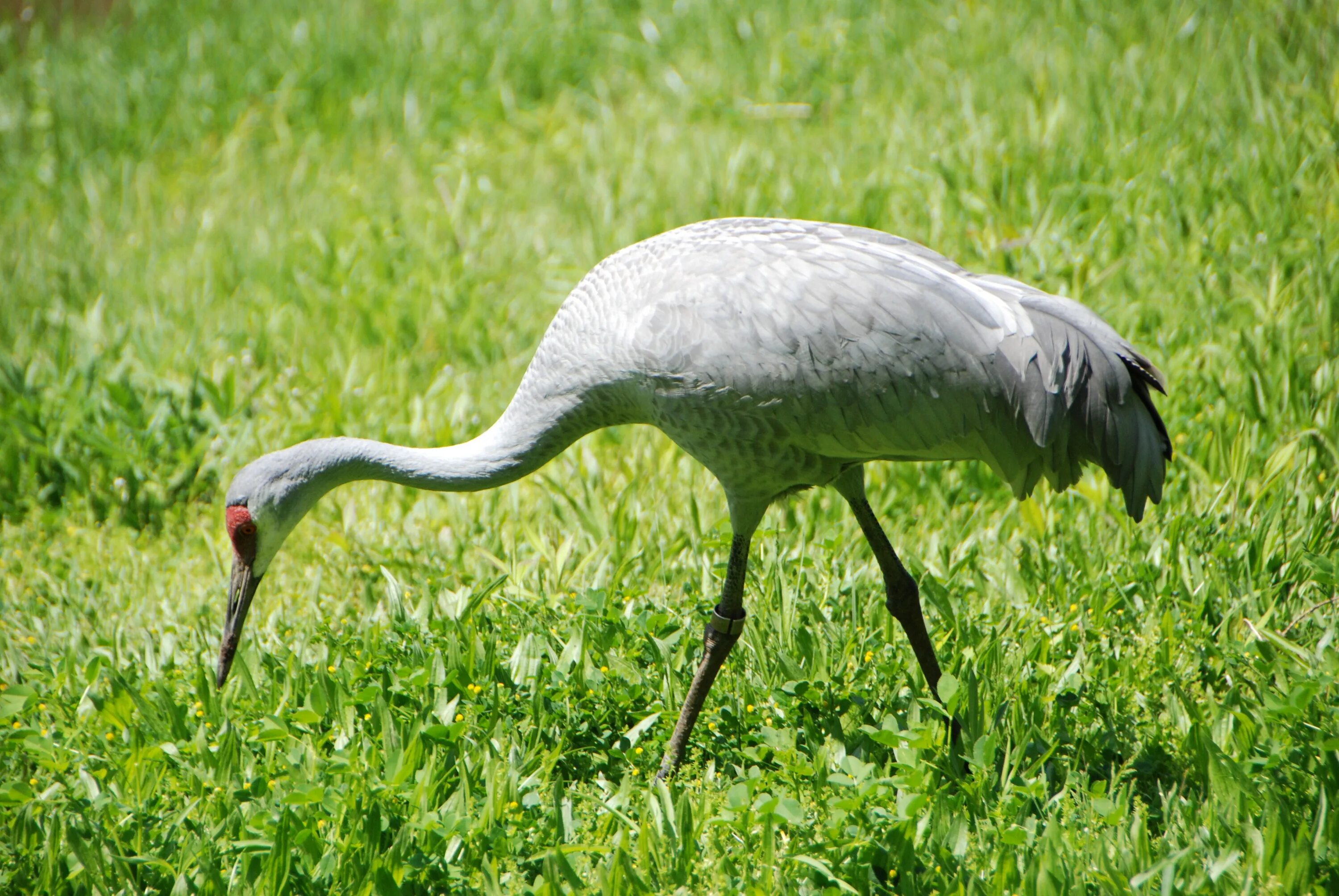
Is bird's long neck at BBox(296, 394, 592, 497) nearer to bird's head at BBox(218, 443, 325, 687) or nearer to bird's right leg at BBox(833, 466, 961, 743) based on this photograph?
bird's head at BBox(218, 443, 325, 687)

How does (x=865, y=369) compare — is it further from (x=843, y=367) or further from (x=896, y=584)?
(x=896, y=584)

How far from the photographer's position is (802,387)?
2.98 m

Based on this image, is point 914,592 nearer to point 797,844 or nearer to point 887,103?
point 797,844

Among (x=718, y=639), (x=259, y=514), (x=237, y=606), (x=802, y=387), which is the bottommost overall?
(x=718, y=639)

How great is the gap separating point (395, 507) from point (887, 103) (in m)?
3.55

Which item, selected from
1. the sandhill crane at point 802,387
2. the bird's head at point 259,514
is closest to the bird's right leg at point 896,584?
the sandhill crane at point 802,387

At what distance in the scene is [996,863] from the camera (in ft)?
8.52

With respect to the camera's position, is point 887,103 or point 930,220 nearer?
point 930,220

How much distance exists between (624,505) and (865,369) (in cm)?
146

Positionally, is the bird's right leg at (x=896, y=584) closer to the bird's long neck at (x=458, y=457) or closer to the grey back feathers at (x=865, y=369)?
the grey back feathers at (x=865, y=369)

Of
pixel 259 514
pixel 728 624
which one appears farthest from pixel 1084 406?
pixel 259 514

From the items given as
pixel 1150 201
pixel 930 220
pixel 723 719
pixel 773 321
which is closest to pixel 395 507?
pixel 723 719

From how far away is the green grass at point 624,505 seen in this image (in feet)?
9.22

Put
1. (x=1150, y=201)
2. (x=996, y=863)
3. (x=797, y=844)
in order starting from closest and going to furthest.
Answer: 1. (x=996, y=863)
2. (x=797, y=844)
3. (x=1150, y=201)
